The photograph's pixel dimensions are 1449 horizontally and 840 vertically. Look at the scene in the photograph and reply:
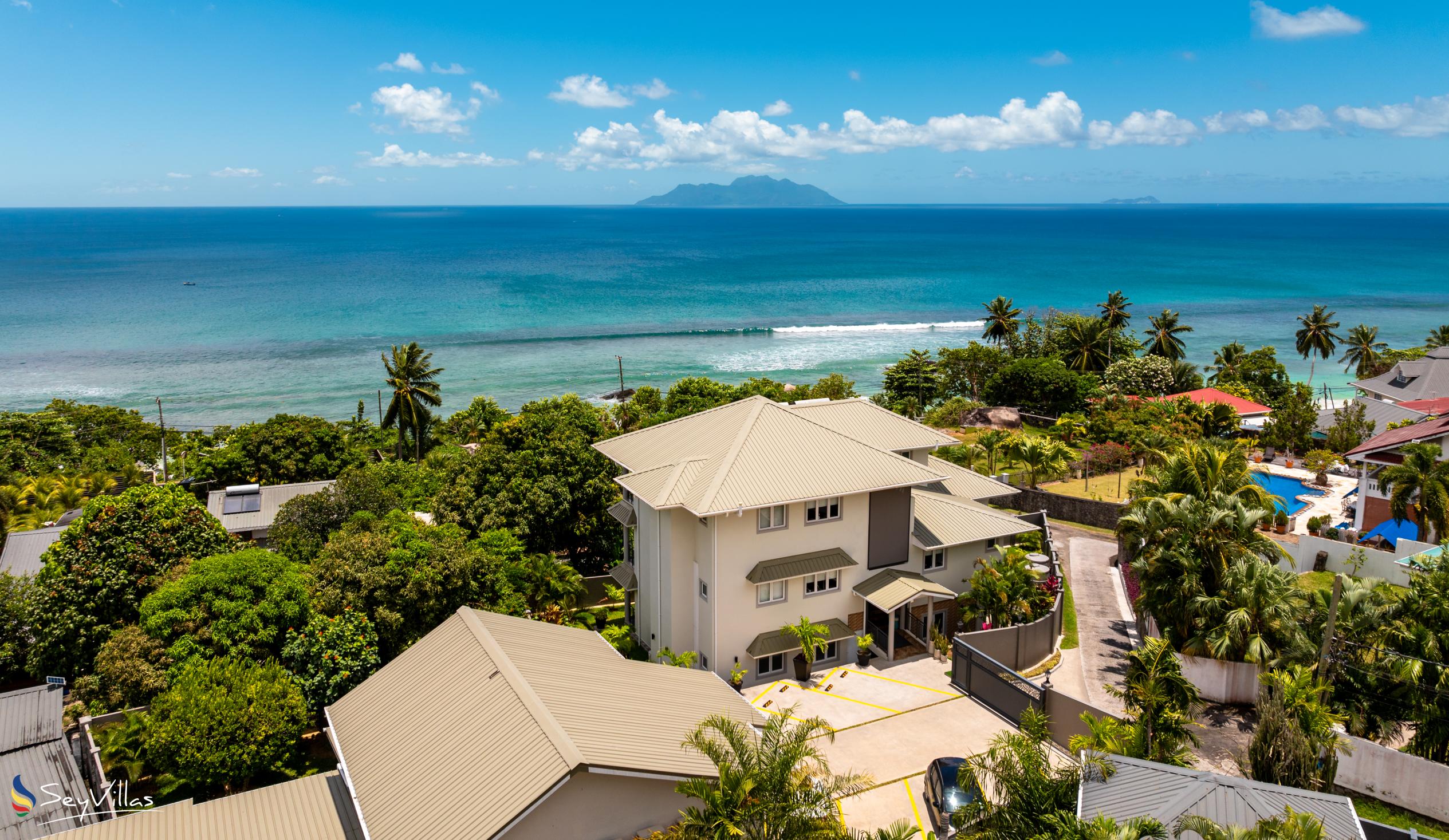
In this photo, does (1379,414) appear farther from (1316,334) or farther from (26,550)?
(26,550)

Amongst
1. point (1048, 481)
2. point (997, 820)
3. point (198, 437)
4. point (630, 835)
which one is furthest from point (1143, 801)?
point (198, 437)

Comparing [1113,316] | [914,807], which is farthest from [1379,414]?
[914,807]

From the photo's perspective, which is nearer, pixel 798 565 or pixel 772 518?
pixel 772 518

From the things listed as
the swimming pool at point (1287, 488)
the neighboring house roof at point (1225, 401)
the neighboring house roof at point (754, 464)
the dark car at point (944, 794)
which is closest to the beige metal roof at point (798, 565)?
the neighboring house roof at point (754, 464)

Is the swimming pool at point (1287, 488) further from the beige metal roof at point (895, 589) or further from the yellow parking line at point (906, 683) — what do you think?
the yellow parking line at point (906, 683)

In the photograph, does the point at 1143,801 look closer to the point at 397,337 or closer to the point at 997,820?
the point at 997,820

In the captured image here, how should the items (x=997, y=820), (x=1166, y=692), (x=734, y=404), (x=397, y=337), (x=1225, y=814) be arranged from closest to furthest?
(x=1225, y=814) < (x=997, y=820) < (x=1166, y=692) < (x=734, y=404) < (x=397, y=337)
